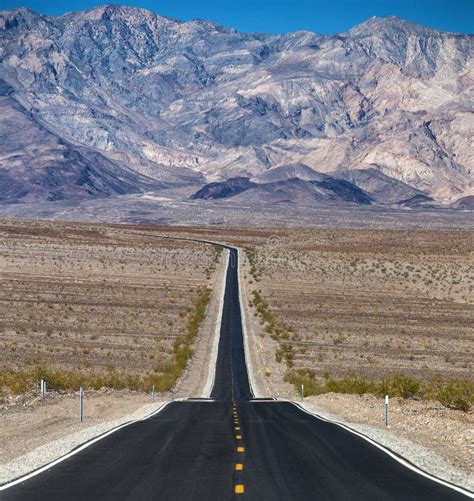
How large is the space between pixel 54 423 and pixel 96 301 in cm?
4794

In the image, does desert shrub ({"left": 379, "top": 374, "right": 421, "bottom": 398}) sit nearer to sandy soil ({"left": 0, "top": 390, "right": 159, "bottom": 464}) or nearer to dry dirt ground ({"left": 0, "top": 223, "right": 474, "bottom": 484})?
dry dirt ground ({"left": 0, "top": 223, "right": 474, "bottom": 484})

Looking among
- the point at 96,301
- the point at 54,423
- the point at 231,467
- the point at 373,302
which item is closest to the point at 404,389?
the point at 54,423

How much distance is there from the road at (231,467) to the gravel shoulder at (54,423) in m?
0.74

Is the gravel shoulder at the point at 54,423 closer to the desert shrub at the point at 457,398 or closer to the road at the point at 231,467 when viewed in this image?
the road at the point at 231,467

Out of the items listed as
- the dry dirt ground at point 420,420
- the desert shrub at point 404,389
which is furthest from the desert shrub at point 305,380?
the desert shrub at point 404,389

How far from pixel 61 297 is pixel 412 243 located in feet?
292

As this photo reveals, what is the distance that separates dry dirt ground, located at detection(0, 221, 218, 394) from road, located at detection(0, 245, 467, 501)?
394 inches

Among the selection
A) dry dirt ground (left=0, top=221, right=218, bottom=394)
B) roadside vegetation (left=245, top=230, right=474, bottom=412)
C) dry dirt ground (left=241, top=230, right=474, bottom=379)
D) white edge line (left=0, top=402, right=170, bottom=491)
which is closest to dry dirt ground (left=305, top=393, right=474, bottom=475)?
roadside vegetation (left=245, top=230, right=474, bottom=412)

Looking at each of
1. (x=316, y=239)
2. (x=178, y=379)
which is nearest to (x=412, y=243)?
(x=316, y=239)

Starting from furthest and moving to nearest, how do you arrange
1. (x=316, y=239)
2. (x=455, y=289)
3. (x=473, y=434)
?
1. (x=316, y=239)
2. (x=455, y=289)
3. (x=473, y=434)

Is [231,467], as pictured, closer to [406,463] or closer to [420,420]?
[406,463]

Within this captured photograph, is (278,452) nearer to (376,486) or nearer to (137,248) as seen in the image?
(376,486)

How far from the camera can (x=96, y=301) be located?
75.0 m

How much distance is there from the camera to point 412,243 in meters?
156
